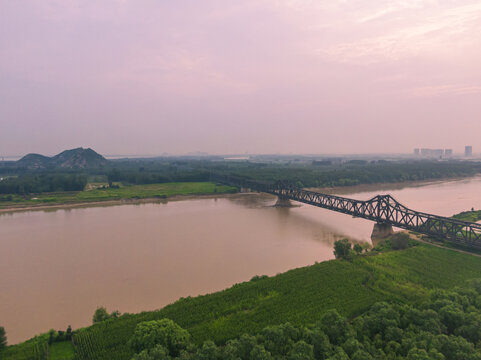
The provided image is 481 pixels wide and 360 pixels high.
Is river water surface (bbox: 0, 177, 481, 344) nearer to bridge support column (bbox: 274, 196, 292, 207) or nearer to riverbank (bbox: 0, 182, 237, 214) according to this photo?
bridge support column (bbox: 274, 196, 292, 207)

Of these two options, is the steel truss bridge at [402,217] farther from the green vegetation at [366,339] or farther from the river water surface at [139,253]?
the green vegetation at [366,339]

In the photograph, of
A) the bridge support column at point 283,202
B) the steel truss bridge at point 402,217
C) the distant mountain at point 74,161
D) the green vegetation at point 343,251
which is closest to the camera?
the green vegetation at point 343,251

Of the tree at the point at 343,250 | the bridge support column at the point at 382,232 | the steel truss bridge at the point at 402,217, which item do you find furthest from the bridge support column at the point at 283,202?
the tree at the point at 343,250

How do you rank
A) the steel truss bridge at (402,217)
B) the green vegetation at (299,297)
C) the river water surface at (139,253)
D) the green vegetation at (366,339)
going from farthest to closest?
the steel truss bridge at (402,217)
the river water surface at (139,253)
the green vegetation at (299,297)
the green vegetation at (366,339)

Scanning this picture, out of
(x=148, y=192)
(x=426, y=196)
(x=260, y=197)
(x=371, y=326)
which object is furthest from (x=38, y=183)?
(x=426, y=196)

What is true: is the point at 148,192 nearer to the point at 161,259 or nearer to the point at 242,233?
the point at 242,233

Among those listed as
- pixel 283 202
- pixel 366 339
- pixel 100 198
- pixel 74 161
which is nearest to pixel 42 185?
pixel 100 198
